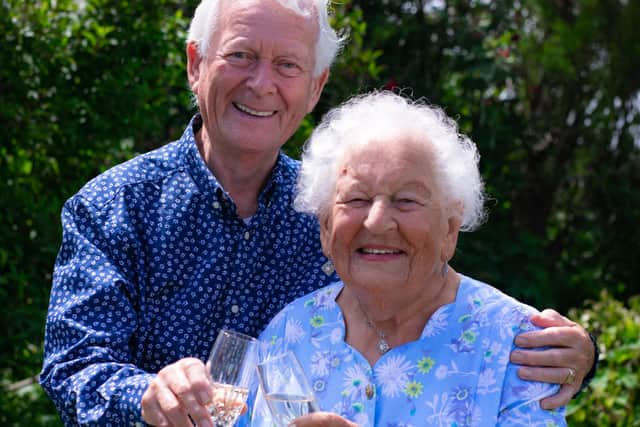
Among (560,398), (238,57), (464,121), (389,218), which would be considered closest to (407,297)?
(389,218)

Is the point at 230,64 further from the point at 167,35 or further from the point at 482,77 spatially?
the point at 482,77

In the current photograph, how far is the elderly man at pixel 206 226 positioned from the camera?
307 centimetres

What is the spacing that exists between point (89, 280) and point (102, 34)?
2.52 m

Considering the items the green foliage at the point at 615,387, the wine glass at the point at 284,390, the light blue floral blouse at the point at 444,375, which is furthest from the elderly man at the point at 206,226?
the green foliage at the point at 615,387

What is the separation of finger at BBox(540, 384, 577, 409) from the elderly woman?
0.02 metres

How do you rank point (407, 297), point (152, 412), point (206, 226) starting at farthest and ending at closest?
point (206, 226), point (407, 297), point (152, 412)

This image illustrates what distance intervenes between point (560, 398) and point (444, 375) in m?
0.30

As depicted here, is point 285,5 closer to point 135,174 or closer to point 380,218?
point 135,174

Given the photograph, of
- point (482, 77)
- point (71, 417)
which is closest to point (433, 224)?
point (71, 417)

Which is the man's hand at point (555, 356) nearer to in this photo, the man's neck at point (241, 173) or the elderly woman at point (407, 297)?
the elderly woman at point (407, 297)

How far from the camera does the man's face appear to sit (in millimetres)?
3271

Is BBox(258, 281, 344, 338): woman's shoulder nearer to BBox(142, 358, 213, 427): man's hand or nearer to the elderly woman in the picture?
the elderly woman

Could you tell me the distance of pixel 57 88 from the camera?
5.24m

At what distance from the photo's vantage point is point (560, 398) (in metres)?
2.71
